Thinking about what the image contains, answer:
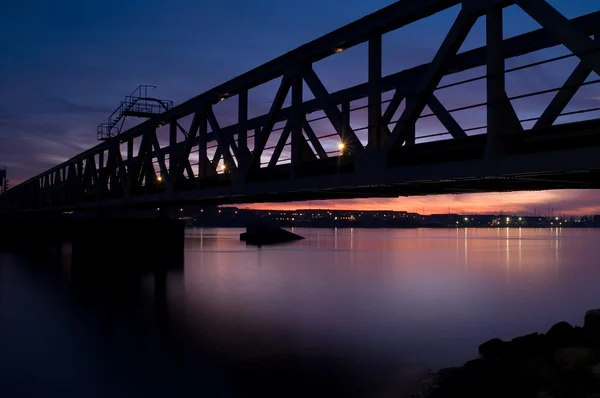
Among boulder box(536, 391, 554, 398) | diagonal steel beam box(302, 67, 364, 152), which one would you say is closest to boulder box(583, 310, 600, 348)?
boulder box(536, 391, 554, 398)

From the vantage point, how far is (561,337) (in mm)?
15719

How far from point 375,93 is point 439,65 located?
3.02 meters

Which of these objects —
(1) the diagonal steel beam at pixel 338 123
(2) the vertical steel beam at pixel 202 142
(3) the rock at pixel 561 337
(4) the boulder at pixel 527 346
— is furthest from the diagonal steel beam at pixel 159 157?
(3) the rock at pixel 561 337

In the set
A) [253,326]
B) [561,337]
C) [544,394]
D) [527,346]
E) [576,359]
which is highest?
[576,359]

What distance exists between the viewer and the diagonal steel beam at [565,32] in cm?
1025

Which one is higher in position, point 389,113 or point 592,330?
point 389,113

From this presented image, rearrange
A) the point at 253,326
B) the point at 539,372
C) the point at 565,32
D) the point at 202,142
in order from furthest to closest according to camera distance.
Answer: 1. the point at 202,142
2. the point at 253,326
3. the point at 539,372
4. the point at 565,32

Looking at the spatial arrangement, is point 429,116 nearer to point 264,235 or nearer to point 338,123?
point 338,123

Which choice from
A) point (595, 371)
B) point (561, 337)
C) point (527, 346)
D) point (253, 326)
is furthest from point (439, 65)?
point (253, 326)

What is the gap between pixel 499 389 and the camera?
1301 cm

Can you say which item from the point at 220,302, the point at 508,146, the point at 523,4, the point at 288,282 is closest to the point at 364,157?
the point at 508,146

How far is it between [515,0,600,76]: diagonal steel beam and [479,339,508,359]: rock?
997 centimetres

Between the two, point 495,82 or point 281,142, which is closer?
point 495,82

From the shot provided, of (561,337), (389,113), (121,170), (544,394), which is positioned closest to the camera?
(544,394)
